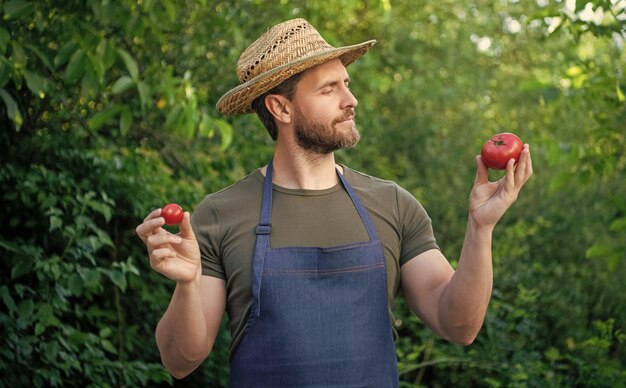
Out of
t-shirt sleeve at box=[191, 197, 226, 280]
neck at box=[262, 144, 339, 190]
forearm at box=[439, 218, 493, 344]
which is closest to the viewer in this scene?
forearm at box=[439, 218, 493, 344]

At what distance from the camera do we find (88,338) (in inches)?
162

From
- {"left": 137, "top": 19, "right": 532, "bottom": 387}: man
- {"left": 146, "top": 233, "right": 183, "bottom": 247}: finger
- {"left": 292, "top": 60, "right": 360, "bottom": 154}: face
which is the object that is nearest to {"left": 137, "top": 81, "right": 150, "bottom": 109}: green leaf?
{"left": 137, "top": 19, "right": 532, "bottom": 387}: man

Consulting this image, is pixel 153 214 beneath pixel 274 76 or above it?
beneath

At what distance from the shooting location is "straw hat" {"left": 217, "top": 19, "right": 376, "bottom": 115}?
9.02ft

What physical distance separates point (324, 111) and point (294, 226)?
13.7 inches

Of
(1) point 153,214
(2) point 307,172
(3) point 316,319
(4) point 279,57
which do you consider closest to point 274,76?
(4) point 279,57

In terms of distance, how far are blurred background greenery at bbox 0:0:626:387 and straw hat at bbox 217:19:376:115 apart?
99cm

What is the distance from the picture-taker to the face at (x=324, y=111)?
269cm

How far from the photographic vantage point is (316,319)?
2.59 m

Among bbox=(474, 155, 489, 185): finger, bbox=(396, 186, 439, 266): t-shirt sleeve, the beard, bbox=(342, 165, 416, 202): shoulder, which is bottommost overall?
bbox=(396, 186, 439, 266): t-shirt sleeve

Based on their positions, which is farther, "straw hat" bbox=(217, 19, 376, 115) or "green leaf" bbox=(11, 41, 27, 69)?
"green leaf" bbox=(11, 41, 27, 69)

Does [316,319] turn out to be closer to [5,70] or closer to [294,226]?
[294,226]

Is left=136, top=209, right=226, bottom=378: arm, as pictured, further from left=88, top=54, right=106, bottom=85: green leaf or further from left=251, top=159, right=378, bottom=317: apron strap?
left=88, top=54, right=106, bottom=85: green leaf

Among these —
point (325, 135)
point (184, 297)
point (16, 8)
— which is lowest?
point (184, 297)
